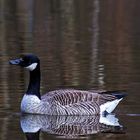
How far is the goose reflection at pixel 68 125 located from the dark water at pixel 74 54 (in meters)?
0.15

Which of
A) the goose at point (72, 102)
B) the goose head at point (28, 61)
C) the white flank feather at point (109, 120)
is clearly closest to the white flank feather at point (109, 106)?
the goose at point (72, 102)

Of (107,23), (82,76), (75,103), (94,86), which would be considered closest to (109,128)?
(75,103)

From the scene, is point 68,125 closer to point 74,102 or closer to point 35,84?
point 74,102

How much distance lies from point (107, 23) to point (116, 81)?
67.2ft

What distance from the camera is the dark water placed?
1712 cm

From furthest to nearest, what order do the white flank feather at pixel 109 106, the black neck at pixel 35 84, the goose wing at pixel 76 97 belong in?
1. the black neck at pixel 35 84
2. the white flank feather at pixel 109 106
3. the goose wing at pixel 76 97

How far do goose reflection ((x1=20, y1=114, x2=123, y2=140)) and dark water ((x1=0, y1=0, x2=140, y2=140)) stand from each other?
0.50 ft

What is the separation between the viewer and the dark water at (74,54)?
1712cm

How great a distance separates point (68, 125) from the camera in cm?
1647

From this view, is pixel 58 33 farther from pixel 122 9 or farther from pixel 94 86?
pixel 122 9

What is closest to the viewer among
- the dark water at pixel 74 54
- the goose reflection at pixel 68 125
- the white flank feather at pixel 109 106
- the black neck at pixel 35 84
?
the goose reflection at pixel 68 125

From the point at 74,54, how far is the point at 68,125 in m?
9.92

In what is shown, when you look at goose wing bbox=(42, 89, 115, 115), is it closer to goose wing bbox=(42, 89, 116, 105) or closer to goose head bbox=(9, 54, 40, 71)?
goose wing bbox=(42, 89, 116, 105)

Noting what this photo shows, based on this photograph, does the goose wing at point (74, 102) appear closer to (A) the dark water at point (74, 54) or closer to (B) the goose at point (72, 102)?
(B) the goose at point (72, 102)
